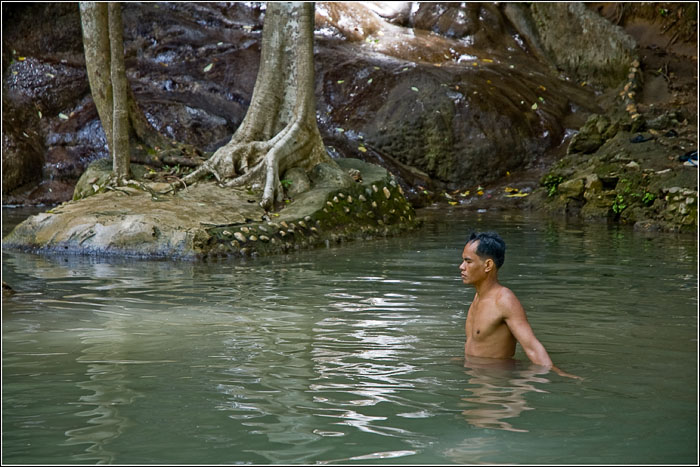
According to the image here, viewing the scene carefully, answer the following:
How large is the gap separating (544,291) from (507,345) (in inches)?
114

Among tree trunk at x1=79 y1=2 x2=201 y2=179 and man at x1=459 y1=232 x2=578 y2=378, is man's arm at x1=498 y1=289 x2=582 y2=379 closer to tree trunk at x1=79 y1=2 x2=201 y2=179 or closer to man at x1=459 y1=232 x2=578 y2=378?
man at x1=459 y1=232 x2=578 y2=378

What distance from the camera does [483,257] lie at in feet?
17.6

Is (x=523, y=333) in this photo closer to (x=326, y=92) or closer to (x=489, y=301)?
(x=489, y=301)

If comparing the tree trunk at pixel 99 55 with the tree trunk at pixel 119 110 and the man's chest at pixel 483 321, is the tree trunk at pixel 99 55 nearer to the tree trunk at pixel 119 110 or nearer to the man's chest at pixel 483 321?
the tree trunk at pixel 119 110

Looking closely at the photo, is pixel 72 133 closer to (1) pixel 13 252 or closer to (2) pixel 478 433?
(1) pixel 13 252

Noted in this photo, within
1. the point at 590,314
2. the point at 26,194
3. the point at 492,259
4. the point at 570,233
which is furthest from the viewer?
the point at 26,194

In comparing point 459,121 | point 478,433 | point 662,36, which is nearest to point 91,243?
point 478,433

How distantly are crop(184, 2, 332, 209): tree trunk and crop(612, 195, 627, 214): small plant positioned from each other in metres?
5.56

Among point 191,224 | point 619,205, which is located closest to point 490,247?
point 191,224

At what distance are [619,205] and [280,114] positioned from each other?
258 inches

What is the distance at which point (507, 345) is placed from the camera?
5383 millimetres

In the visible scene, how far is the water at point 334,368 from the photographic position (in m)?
3.82

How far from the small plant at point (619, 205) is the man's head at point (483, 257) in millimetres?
10575

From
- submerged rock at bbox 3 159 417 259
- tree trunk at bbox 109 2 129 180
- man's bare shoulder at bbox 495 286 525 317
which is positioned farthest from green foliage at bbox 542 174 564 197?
man's bare shoulder at bbox 495 286 525 317
